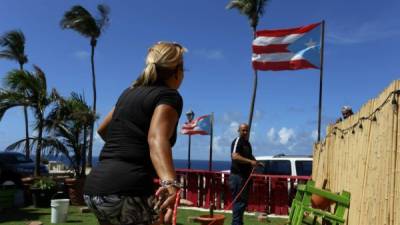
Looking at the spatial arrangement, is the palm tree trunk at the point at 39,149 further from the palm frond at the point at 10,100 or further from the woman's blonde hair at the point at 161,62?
the woman's blonde hair at the point at 161,62

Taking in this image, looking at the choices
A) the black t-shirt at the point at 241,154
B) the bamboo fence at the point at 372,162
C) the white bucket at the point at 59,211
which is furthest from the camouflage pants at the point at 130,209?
the white bucket at the point at 59,211

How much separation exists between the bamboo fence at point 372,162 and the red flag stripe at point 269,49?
751cm

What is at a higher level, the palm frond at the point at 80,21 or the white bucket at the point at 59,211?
the palm frond at the point at 80,21

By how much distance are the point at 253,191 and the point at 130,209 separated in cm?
1051

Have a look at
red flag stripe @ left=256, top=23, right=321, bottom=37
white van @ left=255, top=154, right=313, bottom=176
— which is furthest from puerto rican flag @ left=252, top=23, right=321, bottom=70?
white van @ left=255, top=154, right=313, bottom=176

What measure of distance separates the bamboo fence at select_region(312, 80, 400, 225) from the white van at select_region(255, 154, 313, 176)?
21.5 feet

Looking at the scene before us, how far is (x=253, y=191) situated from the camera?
41.4 feet

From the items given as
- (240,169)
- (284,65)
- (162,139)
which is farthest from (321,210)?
(284,65)

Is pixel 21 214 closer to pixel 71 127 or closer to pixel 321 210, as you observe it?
pixel 71 127

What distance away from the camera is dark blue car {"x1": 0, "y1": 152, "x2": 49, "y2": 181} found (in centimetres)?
1597

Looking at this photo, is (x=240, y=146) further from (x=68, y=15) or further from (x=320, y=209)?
(x=68, y=15)

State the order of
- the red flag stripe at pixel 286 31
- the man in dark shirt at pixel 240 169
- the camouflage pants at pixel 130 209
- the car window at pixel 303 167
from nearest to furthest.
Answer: the camouflage pants at pixel 130 209
the man in dark shirt at pixel 240 169
the car window at pixel 303 167
the red flag stripe at pixel 286 31

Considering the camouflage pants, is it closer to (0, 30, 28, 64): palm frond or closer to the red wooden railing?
the red wooden railing

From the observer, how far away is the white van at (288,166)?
1358 cm
